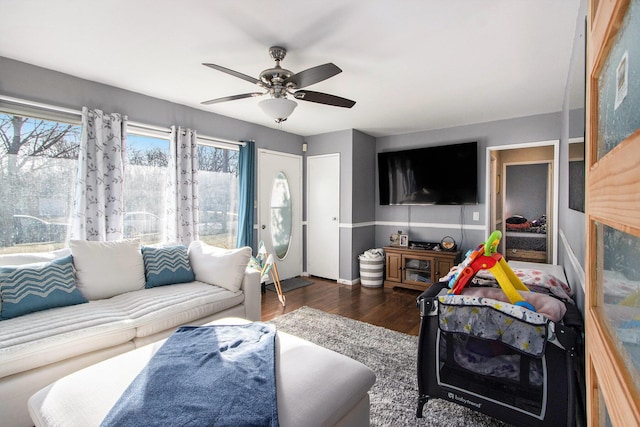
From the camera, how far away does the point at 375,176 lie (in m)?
5.21

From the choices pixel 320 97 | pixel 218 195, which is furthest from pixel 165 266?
pixel 320 97

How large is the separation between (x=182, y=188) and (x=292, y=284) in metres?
2.16

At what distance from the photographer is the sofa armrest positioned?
112 inches

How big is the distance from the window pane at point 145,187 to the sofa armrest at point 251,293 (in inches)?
53.7

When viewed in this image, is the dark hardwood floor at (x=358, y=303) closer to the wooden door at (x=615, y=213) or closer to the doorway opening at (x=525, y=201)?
the wooden door at (x=615, y=213)

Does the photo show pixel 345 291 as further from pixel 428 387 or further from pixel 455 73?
pixel 455 73

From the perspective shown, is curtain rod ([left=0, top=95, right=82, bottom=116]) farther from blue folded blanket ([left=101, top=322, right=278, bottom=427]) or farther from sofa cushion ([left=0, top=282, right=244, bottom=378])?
blue folded blanket ([left=101, top=322, right=278, bottom=427])

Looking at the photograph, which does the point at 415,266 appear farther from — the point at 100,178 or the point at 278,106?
the point at 100,178

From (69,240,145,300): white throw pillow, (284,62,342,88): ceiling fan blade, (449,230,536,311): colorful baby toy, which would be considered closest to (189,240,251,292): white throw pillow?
(69,240,145,300): white throw pillow

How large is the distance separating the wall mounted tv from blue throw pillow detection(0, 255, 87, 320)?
4014 millimetres

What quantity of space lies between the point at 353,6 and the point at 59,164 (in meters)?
2.88

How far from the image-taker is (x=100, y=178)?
2902mm

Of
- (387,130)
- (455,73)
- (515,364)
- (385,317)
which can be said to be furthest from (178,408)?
(387,130)

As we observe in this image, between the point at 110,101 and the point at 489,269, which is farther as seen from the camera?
the point at 110,101
